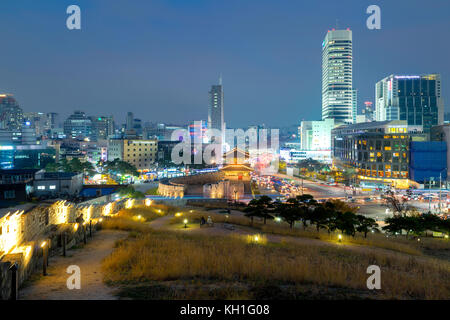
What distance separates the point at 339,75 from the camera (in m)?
184

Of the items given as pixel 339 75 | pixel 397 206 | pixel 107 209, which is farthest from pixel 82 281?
pixel 339 75

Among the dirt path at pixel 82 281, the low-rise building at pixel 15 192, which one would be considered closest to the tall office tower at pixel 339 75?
the low-rise building at pixel 15 192

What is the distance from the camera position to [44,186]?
159 feet

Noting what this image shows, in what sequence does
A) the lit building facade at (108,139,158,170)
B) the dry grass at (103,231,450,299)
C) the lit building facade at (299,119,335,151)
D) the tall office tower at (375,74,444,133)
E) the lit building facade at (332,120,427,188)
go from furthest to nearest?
the lit building facade at (299,119,335,151) < the tall office tower at (375,74,444,133) < the lit building facade at (108,139,158,170) < the lit building facade at (332,120,427,188) < the dry grass at (103,231,450,299)

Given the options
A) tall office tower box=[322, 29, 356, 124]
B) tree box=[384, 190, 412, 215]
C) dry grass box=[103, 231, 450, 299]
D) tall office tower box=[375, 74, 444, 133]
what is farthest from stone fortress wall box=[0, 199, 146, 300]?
tall office tower box=[375, 74, 444, 133]

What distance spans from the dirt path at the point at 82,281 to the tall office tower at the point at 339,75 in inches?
7486

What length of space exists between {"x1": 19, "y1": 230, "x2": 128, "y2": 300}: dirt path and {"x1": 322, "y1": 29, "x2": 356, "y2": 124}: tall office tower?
19015 cm

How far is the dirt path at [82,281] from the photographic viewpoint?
8.66m

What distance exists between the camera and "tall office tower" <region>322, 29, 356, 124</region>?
182 meters

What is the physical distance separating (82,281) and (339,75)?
639ft

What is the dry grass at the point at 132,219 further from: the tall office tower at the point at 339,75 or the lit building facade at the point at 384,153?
the tall office tower at the point at 339,75

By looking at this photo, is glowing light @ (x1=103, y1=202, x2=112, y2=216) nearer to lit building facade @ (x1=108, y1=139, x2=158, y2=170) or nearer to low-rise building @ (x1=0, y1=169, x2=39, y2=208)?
low-rise building @ (x1=0, y1=169, x2=39, y2=208)

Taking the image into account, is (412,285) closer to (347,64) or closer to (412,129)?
(412,129)
